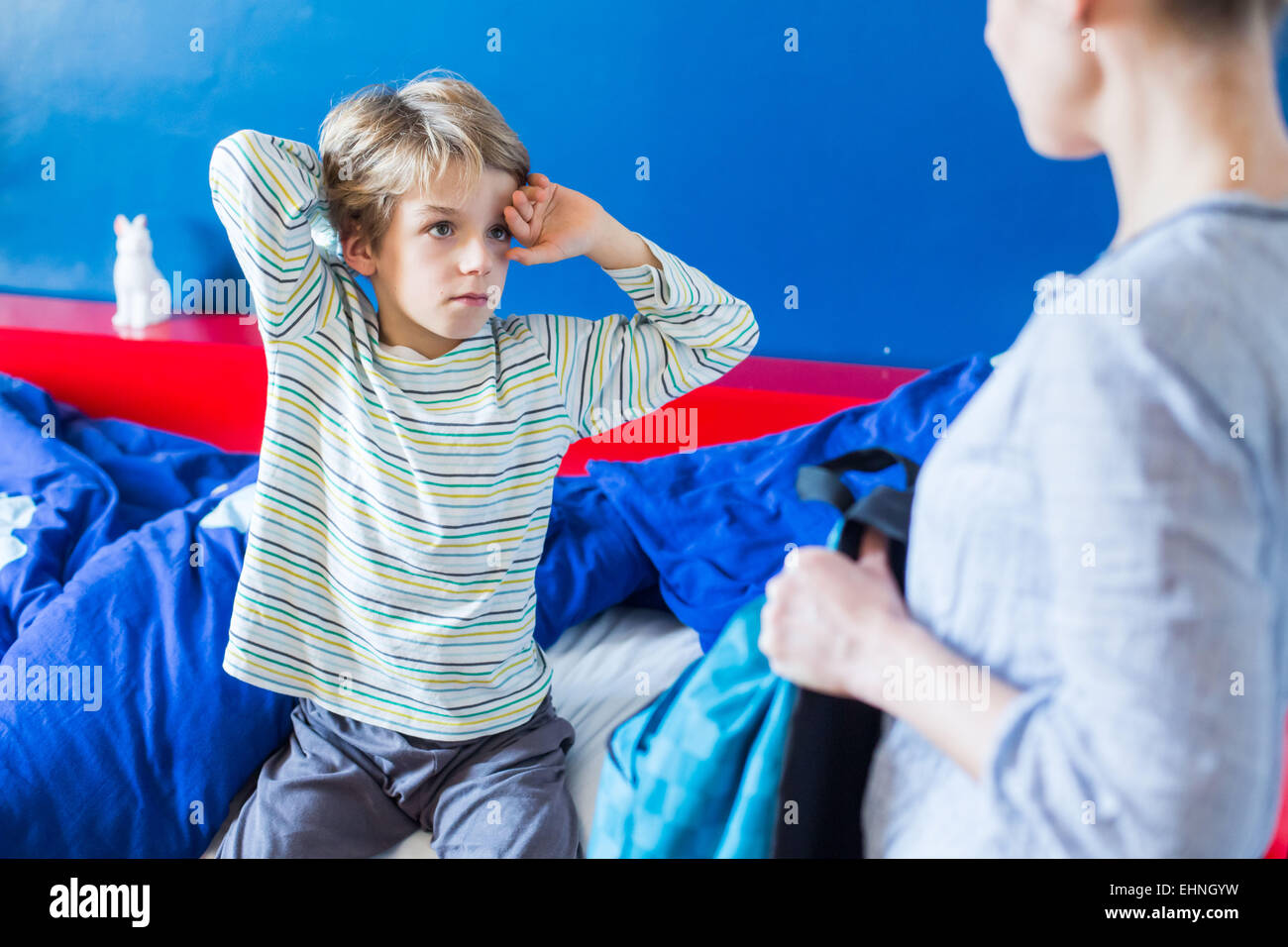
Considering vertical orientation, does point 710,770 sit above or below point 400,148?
below

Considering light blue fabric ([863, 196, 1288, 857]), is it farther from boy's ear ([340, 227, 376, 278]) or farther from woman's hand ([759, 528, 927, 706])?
boy's ear ([340, 227, 376, 278])

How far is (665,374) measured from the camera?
1.15m

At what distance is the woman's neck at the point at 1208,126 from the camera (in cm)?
46

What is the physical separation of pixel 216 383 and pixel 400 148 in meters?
1.13

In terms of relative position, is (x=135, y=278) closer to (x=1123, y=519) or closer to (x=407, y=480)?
(x=407, y=480)

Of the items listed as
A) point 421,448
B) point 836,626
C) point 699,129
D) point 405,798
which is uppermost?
point 699,129

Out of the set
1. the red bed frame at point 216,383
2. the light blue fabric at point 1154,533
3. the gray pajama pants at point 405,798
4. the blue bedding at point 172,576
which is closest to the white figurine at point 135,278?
the red bed frame at point 216,383

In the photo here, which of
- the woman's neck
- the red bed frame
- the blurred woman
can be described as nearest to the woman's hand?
the blurred woman

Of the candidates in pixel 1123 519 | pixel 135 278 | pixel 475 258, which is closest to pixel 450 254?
pixel 475 258

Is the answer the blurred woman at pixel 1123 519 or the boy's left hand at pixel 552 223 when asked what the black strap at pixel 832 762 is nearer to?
the blurred woman at pixel 1123 519

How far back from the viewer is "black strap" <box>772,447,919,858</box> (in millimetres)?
613

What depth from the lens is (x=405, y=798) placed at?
1.12 m

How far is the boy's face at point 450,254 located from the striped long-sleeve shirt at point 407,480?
4 cm
